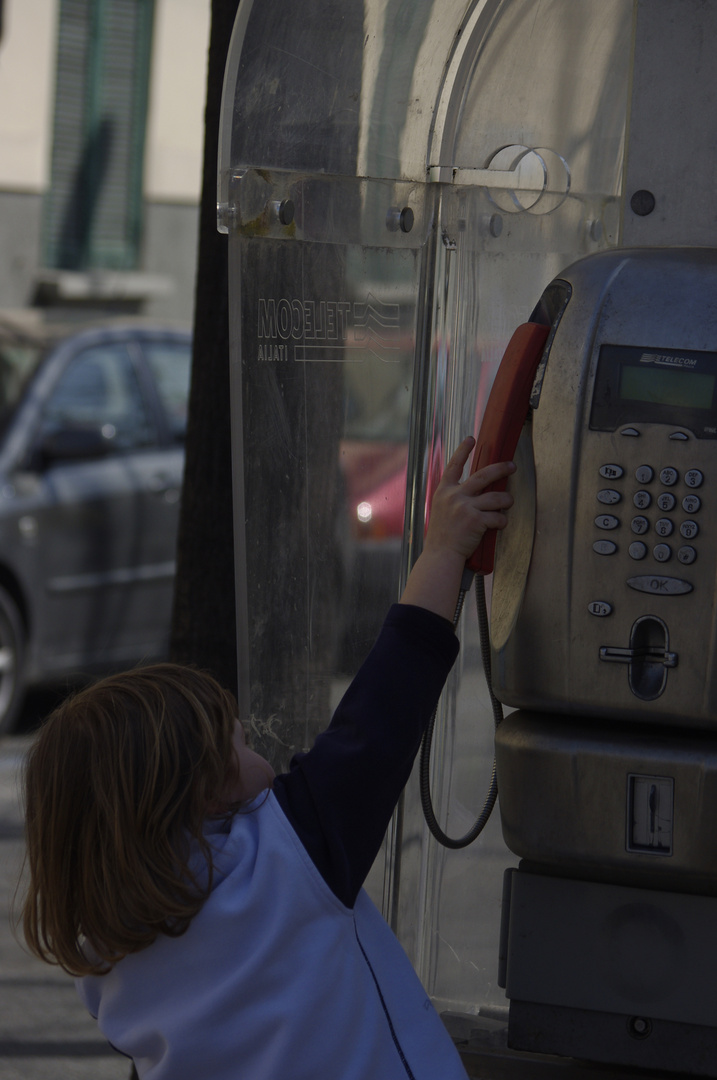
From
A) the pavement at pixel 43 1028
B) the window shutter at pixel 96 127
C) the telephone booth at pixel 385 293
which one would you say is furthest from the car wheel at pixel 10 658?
the window shutter at pixel 96 127

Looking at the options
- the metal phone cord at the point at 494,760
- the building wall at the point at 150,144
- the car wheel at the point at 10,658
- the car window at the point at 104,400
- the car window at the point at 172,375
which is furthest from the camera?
the building wall at the point at 150,144

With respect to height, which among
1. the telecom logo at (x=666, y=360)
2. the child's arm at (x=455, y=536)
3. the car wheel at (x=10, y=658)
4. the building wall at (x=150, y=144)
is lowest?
the car wheel at (x=10, y=658)

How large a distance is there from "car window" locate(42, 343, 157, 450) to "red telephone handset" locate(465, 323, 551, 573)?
12.8 ft

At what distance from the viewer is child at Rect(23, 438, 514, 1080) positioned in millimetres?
1375

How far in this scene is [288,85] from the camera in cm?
209

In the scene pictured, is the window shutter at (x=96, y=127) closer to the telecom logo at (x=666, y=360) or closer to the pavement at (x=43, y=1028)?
the pavement at (x=43, y=1028)

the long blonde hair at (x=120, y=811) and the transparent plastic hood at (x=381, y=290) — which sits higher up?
the transparent plastic hood at (x=381, y=290)

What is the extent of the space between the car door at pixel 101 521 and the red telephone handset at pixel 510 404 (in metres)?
3.76

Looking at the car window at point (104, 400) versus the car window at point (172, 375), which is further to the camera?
the car window at point (172, 375)

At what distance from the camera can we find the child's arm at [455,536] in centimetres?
159

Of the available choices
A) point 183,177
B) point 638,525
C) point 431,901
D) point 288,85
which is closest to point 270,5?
point 288,85

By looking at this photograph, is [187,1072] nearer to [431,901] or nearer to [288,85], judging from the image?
[431,901]

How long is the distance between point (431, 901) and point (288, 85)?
1.27 metres

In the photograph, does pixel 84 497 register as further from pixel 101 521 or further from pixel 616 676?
pixel 616 676
